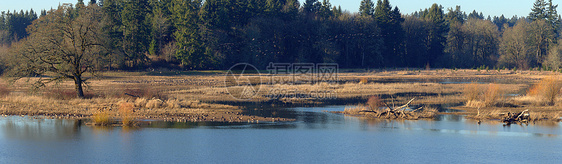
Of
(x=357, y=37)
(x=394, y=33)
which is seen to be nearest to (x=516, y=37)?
(x=394, y=33)

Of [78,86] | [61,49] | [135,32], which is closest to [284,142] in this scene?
[78,86]

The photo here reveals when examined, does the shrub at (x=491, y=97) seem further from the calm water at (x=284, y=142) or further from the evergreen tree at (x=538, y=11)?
the evergreen tree at (x=538, y=11)

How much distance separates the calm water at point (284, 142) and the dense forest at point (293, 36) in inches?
1483

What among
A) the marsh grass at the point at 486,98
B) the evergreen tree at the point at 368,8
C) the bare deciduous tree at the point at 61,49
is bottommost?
the marsh grass at the point at 486,98

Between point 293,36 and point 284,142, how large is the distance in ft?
270

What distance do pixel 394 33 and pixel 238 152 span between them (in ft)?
335

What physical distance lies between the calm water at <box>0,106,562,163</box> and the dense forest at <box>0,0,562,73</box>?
3766cm

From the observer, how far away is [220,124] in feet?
99.2

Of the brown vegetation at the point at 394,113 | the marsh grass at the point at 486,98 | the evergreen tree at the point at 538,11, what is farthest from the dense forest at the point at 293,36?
the marsh grass at the point at 486,98

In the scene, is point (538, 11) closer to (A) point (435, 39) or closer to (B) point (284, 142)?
(A) point (435, 39)

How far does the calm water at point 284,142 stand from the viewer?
70.3 feet

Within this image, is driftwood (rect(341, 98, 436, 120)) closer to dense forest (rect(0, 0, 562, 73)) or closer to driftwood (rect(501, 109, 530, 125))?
driftwood (rect(501, 109, 530, 125))

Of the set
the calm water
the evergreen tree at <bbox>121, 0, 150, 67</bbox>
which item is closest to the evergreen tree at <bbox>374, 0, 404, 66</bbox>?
the evergreen tree at <bbox>121, 0, 150, 67</bbox>

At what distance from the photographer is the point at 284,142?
81.8 feet
